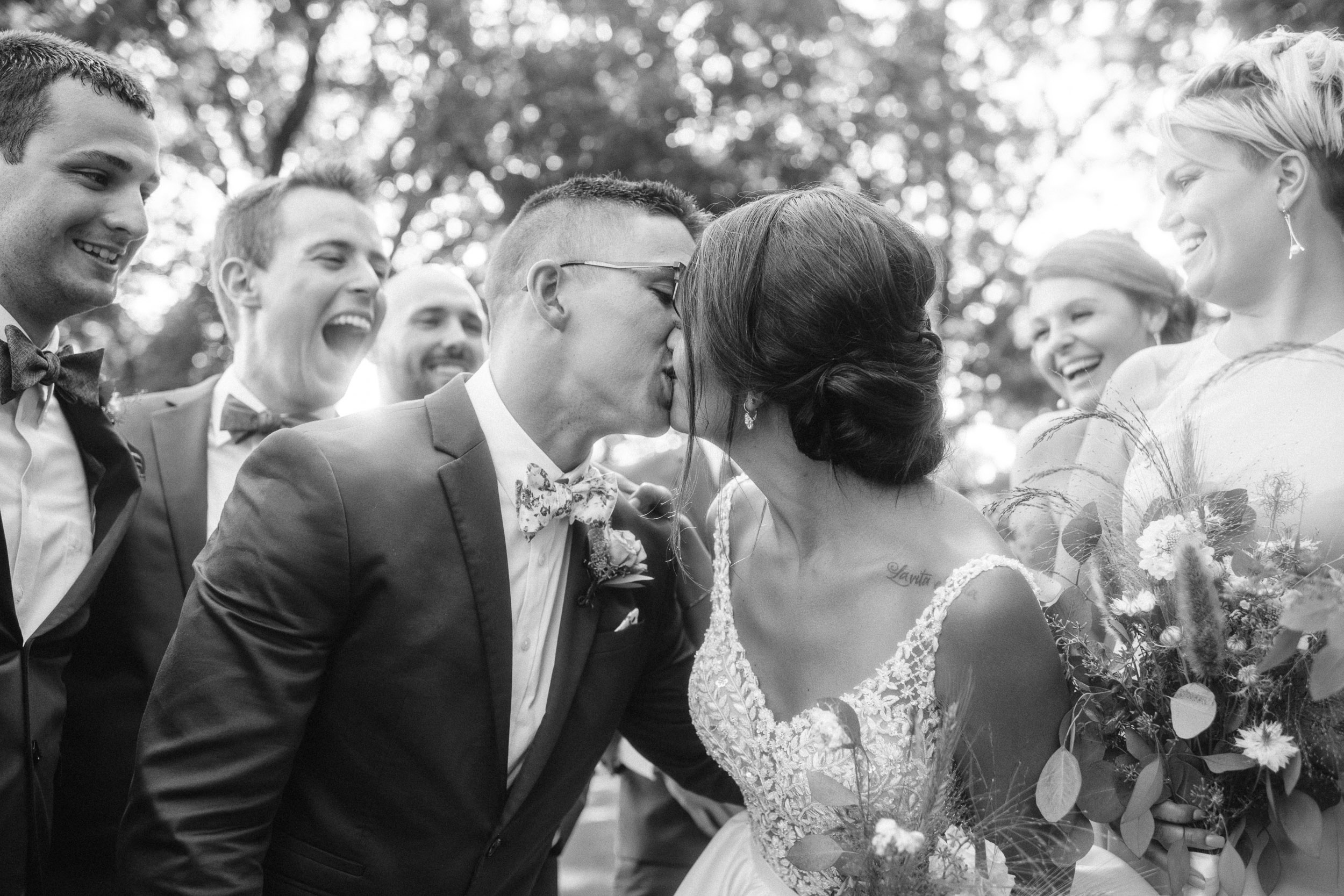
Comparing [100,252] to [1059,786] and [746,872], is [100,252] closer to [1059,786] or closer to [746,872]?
[746,872]

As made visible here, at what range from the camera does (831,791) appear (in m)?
2.11

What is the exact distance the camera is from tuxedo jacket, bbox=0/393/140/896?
2.73 metres

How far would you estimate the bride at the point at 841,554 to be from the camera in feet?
8.08

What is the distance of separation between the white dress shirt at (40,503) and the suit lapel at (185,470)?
401 mm

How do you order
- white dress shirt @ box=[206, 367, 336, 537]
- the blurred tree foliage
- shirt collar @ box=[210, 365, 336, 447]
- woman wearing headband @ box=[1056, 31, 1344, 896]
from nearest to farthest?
woman wearing headband @ box=[1056, 31, 1344, 896] < white dress shirt @ box=[206, 367, 336, 537] < shirt collar @ box=[210, 365, 336, 447] < the blurred tree foliage

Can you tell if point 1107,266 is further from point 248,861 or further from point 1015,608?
point 248,861

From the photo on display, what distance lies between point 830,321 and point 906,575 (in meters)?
0.63

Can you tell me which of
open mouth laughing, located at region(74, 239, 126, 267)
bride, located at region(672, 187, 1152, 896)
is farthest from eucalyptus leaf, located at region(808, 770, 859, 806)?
open mouth laughing, located at region(74, 239, 126, 267)

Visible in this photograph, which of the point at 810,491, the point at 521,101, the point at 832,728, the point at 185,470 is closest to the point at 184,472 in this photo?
the point at 185,470

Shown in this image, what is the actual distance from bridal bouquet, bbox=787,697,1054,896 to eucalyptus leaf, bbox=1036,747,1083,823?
6.6 inches

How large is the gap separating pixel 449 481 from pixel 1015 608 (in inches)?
56.0

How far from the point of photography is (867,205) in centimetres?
278

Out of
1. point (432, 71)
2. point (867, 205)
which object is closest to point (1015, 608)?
point (867, 205)

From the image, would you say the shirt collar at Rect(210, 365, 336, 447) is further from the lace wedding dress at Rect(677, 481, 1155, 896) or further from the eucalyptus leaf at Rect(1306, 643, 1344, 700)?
the eucalyptus leaf at Rect(1306, 643, 1344, 700)
